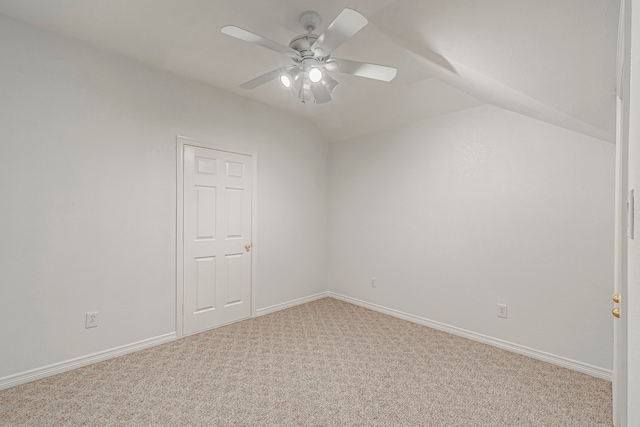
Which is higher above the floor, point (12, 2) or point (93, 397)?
point (12, 2)

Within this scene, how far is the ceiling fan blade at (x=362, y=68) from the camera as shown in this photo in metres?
1.97

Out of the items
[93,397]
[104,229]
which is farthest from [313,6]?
[93,397]

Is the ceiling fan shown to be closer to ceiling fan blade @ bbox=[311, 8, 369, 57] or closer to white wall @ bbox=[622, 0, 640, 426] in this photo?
ceiling fan blade @ bbox=[311, 8, 369, 57]

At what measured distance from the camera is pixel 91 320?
2494mm

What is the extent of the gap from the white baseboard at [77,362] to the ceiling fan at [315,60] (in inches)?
94.6

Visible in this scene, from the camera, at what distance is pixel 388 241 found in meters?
3.76

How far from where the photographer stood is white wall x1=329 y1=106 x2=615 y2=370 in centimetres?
238

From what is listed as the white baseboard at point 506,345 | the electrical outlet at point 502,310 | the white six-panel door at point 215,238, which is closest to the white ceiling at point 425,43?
the white six-panel door at point 215,238

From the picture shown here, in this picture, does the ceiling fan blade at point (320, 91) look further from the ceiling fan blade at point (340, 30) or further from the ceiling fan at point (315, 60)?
the ceiling fan blade at point (340, 30)

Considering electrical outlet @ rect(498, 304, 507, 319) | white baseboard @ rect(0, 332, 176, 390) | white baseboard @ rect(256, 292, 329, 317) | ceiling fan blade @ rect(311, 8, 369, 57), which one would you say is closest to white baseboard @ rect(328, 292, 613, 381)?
electrical outlet @ rect(498, 304, 507, 319)

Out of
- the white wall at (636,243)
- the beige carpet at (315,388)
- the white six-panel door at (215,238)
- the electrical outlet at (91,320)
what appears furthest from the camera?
the white six-panel door at (215,238)

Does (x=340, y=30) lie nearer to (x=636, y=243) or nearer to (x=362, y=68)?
(x=362, y=68)

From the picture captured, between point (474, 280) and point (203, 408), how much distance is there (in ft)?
8.36

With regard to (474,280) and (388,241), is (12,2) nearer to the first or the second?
(388,241)
